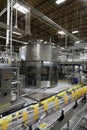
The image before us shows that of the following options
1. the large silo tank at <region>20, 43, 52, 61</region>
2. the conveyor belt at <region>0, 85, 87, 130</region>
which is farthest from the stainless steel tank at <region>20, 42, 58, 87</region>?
the conveyor belt at <region>0, 85, 87, 130</region>

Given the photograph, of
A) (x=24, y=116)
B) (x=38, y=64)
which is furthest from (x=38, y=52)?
(x=24, y=116)

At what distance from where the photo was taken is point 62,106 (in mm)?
3461

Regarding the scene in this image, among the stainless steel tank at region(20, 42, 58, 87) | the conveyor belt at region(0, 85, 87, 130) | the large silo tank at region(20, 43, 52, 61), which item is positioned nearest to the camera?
the conveyor belt at region(0, 85, 87, 130)

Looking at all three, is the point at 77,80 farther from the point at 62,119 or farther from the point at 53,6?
the point at 62,119

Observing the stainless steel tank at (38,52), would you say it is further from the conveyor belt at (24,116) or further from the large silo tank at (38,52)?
the conveyor belt at (24,116)

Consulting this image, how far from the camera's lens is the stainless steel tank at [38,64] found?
7445 mm

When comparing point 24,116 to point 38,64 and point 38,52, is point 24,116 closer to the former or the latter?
point 38,64

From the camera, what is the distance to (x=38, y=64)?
7.46 meters

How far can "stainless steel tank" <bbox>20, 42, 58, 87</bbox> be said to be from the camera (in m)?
7.45

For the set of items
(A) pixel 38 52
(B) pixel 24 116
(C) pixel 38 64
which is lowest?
(B) pixel 24 116

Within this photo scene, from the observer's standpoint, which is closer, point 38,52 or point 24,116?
point 24,116

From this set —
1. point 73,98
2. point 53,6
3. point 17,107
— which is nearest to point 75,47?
point 53,6

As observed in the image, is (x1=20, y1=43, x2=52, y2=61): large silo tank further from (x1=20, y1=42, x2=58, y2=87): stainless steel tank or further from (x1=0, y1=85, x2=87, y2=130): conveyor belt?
(x1=0, y1=85, x2=87, y2=130): conveyor belt

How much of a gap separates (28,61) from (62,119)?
17.5 ft
